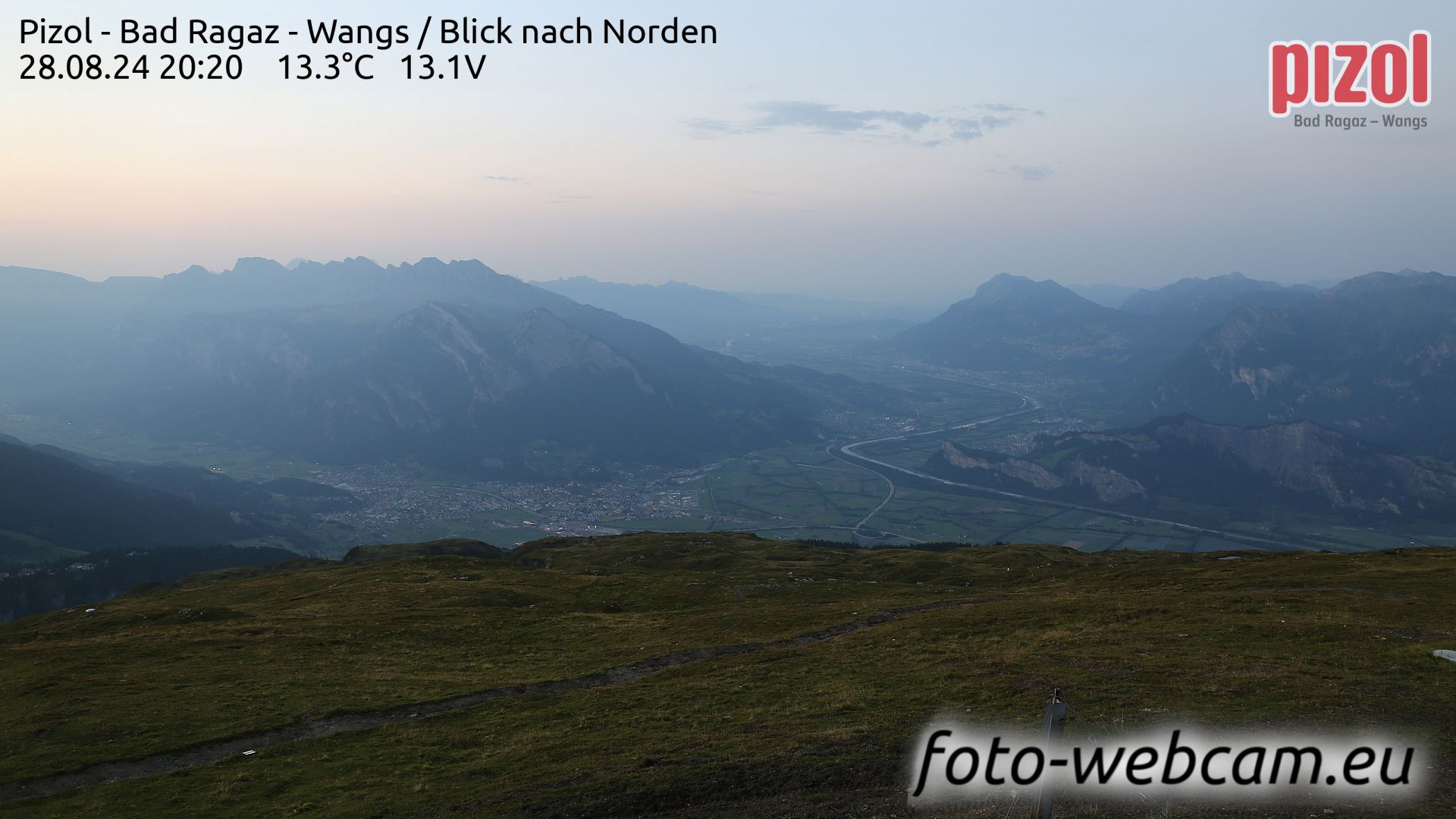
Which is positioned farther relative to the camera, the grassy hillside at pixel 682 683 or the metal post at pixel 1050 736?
the grassy hillside at pixel 682 683

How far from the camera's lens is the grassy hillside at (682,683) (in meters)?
32.8

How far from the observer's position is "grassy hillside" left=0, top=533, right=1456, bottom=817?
108ft

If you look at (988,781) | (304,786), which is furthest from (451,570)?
(988,781)

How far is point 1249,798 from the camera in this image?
24.9 m

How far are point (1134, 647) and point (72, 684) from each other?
6944 centimetres

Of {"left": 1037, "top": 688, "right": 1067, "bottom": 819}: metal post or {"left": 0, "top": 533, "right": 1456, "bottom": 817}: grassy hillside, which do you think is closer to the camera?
{"left": 1037, "top": 688, "right": 1067, "bottom": 819}: metal post

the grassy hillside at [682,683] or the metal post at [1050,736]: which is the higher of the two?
the metal post at [1050,736]

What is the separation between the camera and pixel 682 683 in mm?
50094

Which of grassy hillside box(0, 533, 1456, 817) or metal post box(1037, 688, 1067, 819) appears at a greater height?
metal post box(1037, 688, 1067, 819)

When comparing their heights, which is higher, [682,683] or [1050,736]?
[1050,736]

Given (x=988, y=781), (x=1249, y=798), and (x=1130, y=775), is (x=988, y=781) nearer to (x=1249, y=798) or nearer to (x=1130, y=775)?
(x=1130, y=775)

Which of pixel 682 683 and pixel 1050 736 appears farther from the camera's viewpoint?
pixel 682 683

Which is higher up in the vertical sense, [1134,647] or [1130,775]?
[1130,775]

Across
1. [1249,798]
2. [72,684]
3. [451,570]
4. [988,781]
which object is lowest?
[451,570]
